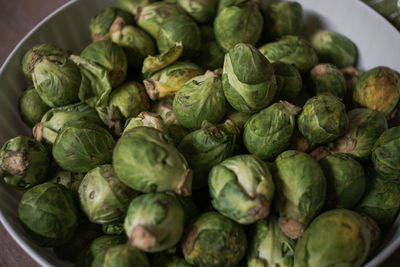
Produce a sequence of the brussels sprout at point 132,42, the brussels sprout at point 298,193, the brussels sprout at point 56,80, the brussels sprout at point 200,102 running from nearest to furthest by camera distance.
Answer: the brussels sprout at point 298,193
the brussels sprout at point 200,102
the brussels sprout at point 56,80
the brussels sprout at point 132,42

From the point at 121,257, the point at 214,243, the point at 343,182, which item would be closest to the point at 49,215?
the point at 121,257

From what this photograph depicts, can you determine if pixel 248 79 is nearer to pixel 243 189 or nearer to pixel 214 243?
pixel 243 189

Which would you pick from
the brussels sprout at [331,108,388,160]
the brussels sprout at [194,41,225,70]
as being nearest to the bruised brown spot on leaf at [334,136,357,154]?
the brussels sprout at [331,108,388,160]

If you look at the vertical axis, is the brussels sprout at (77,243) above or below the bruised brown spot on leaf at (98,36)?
below

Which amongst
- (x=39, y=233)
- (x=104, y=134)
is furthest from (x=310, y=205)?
(x=39, y=233)

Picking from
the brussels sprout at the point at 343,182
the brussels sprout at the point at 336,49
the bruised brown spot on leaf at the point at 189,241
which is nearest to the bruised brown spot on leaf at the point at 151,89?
the bruised brown spot on leaf at the point at 189,241

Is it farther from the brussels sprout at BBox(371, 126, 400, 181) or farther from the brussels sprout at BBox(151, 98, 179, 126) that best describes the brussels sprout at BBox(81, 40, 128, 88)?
the brussels sprout at BBox(371, 126, 400, 181)

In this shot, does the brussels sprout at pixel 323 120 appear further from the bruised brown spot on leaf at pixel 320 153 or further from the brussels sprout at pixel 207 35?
the brussels sprout at pixel 207 35

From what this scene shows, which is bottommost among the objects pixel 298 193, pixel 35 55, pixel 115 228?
pixel 115 228
